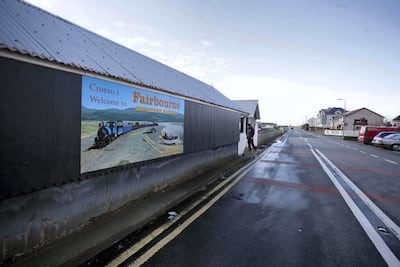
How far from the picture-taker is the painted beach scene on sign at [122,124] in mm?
3842

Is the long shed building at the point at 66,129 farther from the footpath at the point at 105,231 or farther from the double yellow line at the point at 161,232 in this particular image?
the double yellow line at the point at 161,232

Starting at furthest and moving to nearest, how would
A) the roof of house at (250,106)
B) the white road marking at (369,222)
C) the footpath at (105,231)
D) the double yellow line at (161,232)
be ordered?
the roof of house at (250,106) → the white road marking at (369,222) → the double yellow line at (161,232) → the footpath at (105,231)

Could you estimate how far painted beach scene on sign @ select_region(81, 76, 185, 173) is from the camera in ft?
12.6

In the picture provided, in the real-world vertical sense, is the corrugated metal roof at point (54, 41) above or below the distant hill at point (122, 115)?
above

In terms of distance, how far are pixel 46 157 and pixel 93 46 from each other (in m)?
3.00

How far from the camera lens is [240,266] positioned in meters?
3.03

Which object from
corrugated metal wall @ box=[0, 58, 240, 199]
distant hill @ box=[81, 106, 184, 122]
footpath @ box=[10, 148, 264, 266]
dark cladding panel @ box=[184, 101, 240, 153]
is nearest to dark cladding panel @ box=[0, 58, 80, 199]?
corrugated metal wall @ box=[0, 58, 240, 199]

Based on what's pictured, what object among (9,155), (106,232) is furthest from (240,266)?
(9,155)

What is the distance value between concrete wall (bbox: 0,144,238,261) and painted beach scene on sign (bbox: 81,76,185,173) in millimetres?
334

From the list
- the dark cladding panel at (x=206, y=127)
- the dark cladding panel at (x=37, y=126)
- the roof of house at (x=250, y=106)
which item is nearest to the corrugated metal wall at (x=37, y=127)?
the dark cladding panel at (x=37, y=126)

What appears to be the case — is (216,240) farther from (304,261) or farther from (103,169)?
(103,169)

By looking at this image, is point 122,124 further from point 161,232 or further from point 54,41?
point 161,232

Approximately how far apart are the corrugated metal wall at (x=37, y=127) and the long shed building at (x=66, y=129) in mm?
12

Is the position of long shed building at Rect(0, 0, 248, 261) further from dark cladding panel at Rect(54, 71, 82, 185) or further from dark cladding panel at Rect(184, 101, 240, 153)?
dark cladding panel at Rect(184, 101, 240, 153)
